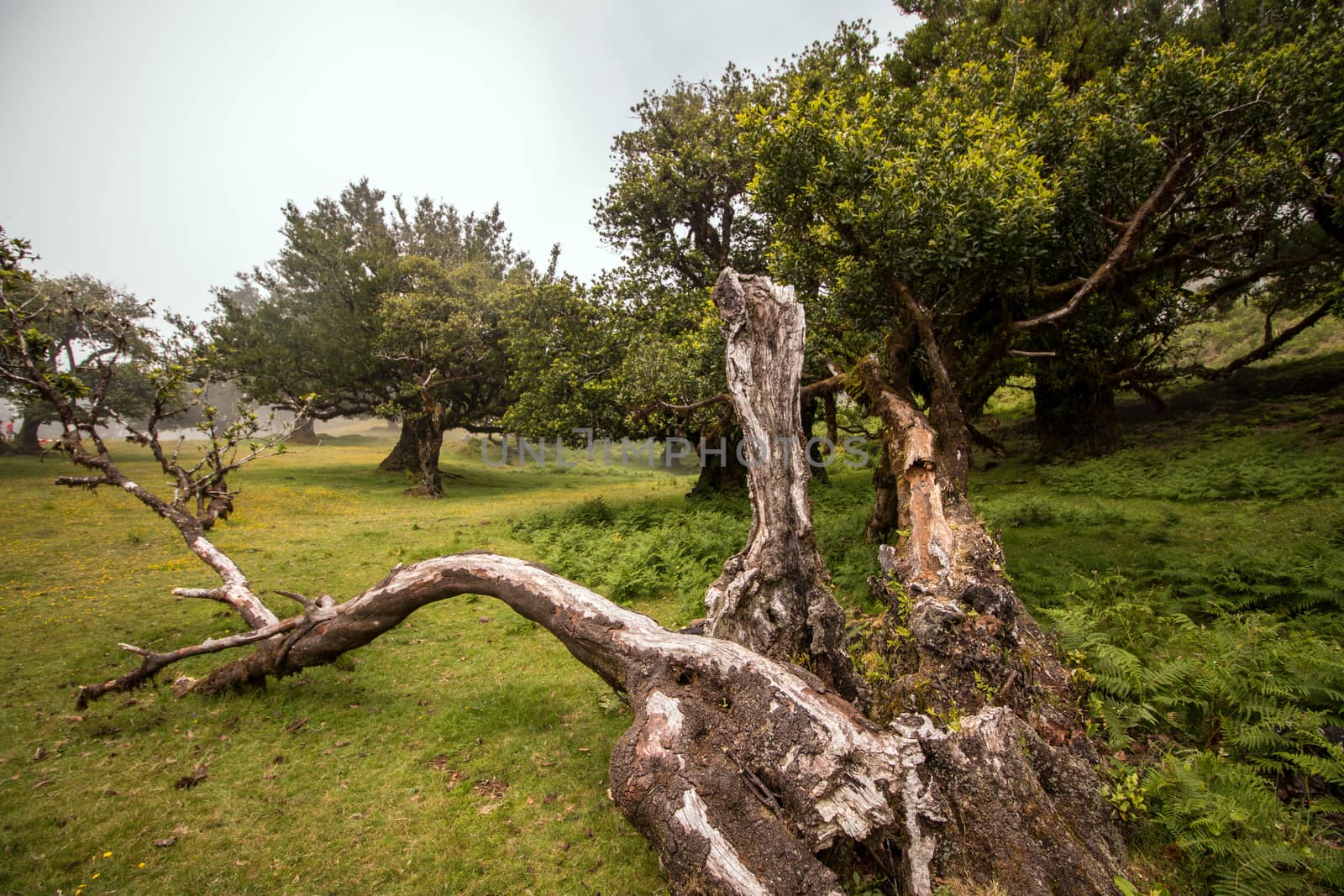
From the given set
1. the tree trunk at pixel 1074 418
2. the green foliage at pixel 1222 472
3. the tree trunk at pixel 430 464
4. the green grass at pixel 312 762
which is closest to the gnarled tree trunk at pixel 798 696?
the green grass at pixel 312 762

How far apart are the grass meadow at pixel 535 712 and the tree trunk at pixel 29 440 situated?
28.3 m

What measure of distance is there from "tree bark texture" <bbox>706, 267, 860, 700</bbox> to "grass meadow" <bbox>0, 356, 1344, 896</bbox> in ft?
7.20

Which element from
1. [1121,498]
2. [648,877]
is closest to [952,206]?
[648,877]

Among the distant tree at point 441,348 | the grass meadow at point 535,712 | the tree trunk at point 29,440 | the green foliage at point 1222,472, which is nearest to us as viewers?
the grass meadow at point 535,712

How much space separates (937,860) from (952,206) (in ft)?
26.6

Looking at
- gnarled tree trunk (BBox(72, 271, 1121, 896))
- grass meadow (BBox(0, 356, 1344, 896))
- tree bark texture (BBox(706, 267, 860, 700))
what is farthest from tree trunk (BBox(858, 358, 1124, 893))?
tree bark texture (BBox(706, 267, 860, 700))

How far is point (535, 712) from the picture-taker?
21.5ft

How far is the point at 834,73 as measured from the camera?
14.8 meters

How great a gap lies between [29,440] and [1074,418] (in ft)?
183

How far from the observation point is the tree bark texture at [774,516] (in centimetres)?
563

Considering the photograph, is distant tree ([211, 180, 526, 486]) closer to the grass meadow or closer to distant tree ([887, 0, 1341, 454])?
the grass meadow

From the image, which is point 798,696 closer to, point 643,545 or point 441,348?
point 643,545

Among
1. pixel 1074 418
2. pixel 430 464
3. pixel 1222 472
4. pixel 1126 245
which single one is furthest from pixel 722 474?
pixel 430 464

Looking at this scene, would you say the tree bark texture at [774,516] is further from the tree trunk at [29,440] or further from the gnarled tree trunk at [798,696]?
the tree trunk at [29,440]
